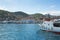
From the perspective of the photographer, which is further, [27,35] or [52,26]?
[52,26]

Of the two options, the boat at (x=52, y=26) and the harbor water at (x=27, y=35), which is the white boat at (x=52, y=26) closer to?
the boat at (x=52, y=26)

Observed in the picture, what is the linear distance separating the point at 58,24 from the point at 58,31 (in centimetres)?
160

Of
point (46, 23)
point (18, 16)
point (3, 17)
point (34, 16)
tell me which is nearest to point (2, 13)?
point (3, 17)

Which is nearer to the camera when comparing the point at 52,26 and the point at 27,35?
the point at 27,35

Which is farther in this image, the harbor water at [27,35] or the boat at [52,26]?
the boat at [52,26]

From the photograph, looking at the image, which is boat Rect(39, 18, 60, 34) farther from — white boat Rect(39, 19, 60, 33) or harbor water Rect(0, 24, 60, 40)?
harbor water Rect(0, 24, 60, 40)

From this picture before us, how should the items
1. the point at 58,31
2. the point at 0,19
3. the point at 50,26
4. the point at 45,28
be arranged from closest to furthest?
the point at 58,31
the point at 50,26
the point at 45,28
the point at 0,19

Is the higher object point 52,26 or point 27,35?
point 52,26

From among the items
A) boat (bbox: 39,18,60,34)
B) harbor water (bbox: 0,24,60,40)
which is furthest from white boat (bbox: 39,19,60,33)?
harbor water (bbox: 0,24,60,40)

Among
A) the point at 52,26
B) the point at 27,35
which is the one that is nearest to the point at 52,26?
the point at 52,26

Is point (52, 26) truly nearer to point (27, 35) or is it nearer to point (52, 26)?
point (52, 26)

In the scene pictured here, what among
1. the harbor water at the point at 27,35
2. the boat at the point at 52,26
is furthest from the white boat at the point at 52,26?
the harbor water at the point at 27,35

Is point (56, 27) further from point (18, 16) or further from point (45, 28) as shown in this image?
point (18, 16)

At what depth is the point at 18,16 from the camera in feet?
528
